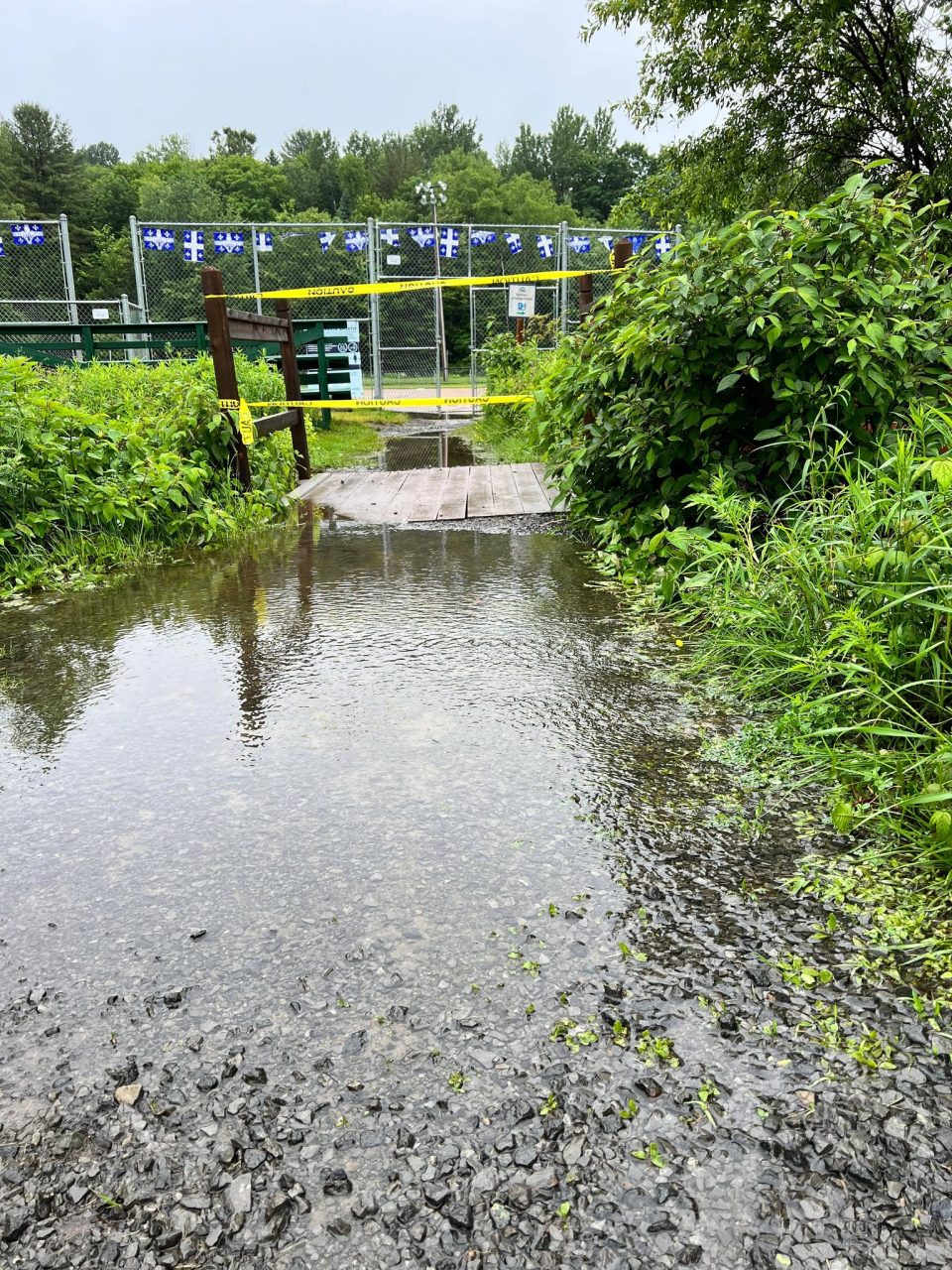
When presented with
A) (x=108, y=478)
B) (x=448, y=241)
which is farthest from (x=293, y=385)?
(x=448, y=241)

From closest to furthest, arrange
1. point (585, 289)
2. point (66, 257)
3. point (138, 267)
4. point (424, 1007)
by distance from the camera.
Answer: point (424, 1007)
point (585, 289)
point (66, 257)
point (138, 267)

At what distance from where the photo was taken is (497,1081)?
152 cm

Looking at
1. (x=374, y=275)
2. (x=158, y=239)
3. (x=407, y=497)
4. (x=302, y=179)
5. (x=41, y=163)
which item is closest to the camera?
(x=407, y=497)

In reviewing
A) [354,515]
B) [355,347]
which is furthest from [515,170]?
[354,515]

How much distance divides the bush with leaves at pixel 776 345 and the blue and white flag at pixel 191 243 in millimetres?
13785

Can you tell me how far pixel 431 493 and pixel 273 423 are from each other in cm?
132

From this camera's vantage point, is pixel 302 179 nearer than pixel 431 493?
No

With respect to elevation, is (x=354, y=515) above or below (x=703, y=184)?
below

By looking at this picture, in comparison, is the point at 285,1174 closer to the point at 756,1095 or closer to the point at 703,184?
the point at 756,1095

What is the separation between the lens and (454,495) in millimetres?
7105

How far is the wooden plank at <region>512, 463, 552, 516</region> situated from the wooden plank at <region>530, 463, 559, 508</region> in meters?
0.02

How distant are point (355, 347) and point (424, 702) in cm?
1223

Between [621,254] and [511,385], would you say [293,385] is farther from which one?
[511,385]

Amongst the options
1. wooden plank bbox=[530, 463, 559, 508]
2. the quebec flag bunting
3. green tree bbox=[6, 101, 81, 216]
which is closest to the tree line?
green tree bbox=[6, 101, 81, 216]
